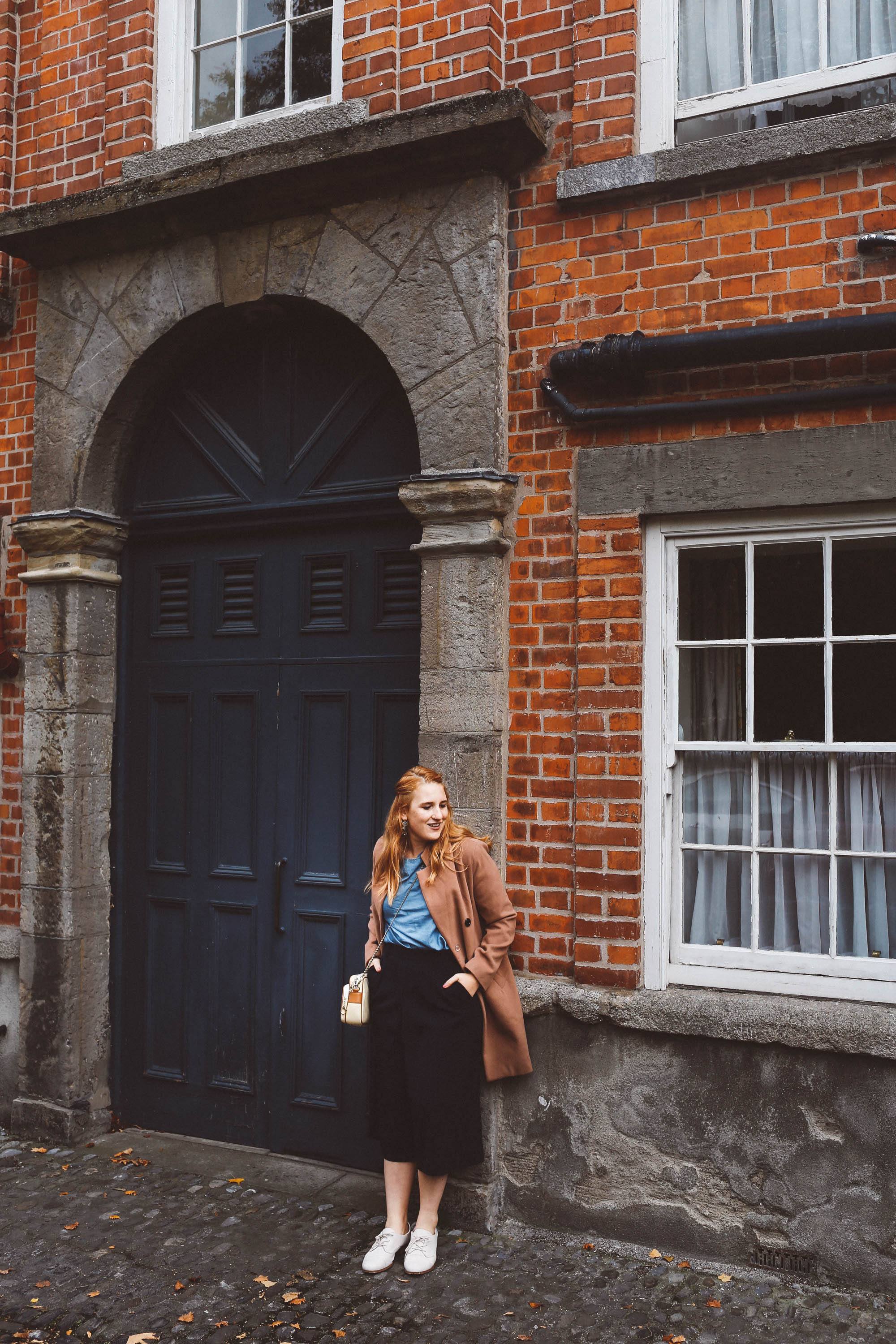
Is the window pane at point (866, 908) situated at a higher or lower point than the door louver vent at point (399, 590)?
lower

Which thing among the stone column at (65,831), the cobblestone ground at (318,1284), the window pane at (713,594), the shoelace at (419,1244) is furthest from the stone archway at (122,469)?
the shoelace at (419,1244)

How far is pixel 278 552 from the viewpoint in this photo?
216 inches

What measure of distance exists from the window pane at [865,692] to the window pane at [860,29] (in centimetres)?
236

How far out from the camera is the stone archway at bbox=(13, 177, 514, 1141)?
185 inches

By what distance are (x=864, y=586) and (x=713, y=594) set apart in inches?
22.8

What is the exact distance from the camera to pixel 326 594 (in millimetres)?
5352

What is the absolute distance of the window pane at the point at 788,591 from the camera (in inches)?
170

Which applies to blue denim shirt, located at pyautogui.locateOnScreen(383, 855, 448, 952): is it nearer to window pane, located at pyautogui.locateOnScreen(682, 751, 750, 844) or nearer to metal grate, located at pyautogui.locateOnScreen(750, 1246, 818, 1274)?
window pane, located at pyautogui.locateOnScreen(682, 751, 750, 844)

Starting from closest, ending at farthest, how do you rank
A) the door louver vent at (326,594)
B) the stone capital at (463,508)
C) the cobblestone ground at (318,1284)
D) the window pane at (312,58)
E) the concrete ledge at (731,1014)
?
the cobblestone ground at (318,1284)
the concrete ledge at (731,1014)
the stone capital at (463,508)
the door louver vent at (326,594)
the window pane at (312,58)

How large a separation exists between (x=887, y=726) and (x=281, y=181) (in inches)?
138

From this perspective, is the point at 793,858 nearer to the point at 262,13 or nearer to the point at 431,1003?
the point at 431,1003

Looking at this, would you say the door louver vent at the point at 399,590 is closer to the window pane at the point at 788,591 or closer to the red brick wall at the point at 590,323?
the red brick wall at the point at 590,323

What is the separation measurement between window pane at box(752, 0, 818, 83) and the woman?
3.20 m

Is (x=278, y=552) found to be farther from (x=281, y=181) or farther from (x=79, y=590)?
(x=281, y=181)
